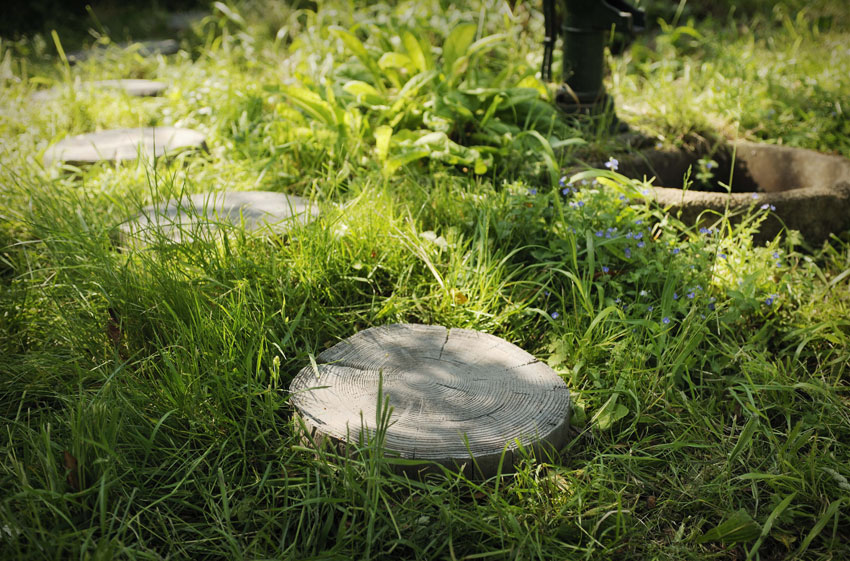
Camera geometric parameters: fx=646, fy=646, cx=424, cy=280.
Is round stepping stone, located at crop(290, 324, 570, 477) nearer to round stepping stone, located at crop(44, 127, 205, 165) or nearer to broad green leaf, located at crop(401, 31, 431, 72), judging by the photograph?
broad green leaf, located at crop(401, 31, 431, 72)

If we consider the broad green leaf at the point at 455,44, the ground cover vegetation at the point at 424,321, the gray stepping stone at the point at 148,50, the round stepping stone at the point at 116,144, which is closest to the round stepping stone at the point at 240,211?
the ground cover vegetation at the point at 424,321

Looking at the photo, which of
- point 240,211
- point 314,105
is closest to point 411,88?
point 314,105

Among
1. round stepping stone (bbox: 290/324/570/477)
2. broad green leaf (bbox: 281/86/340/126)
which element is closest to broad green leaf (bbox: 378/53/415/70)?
broad green leaf (bbox: 281/86/340/126)

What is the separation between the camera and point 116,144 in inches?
146

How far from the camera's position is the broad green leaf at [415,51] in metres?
3.34

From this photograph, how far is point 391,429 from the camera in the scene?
1663 mm

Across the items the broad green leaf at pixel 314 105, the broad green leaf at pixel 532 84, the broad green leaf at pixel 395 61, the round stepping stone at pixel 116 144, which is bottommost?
the round stepping stone at pixel 116 144

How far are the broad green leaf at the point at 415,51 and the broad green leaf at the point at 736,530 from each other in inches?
101

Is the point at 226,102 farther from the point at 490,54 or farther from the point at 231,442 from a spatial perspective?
the point at 231,442

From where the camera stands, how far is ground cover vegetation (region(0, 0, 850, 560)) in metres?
1.58

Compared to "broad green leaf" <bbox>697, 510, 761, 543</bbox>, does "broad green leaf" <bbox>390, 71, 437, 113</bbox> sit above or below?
above

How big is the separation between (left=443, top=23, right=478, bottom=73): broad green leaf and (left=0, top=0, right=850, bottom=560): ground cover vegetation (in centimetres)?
2

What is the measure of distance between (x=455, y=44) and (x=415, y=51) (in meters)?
0.22

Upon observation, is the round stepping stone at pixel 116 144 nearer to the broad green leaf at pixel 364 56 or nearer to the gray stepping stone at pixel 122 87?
the gray stepping stone at pixel 122 87
